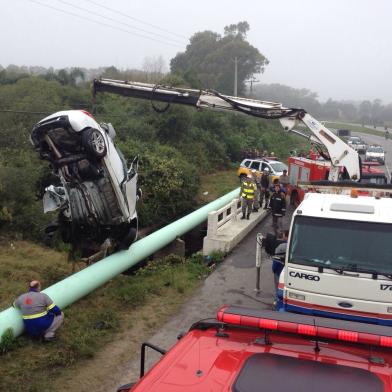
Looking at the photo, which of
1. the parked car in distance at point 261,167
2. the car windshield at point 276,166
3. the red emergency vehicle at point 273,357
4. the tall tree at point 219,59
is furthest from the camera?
the tall tree at point 219,59

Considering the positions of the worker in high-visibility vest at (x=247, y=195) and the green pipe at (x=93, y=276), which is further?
the worker in high-visibility vest at (x=247, y=195)

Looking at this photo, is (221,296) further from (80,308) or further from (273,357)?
(273,357)

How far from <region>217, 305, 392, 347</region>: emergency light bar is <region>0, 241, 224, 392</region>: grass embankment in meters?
4.17

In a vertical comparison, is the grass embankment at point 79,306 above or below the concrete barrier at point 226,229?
below

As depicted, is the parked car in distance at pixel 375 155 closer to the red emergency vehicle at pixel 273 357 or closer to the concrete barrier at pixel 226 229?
the concrete barrier at pixel 226 229

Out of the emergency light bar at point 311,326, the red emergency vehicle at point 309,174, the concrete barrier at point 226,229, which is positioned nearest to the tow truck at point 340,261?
the emergency light bar at point 311,326

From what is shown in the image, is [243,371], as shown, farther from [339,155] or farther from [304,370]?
[339,155]

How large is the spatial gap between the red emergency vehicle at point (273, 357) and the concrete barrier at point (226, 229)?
9109 mm

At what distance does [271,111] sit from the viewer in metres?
13.6

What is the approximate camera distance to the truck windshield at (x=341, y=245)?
7.23 m

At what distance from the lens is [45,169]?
16312 millimetres

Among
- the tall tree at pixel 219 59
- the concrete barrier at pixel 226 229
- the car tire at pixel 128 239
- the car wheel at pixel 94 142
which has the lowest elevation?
the concrete barrier at pixel 226 229

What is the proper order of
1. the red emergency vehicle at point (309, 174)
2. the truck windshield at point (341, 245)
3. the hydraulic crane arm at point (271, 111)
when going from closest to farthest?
the truck windshield at point (341, 245)
the hydraulic crane arm at point (271, 111)
the red emergency vehicle at point (309, 174)

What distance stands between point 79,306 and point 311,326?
6687 mm
